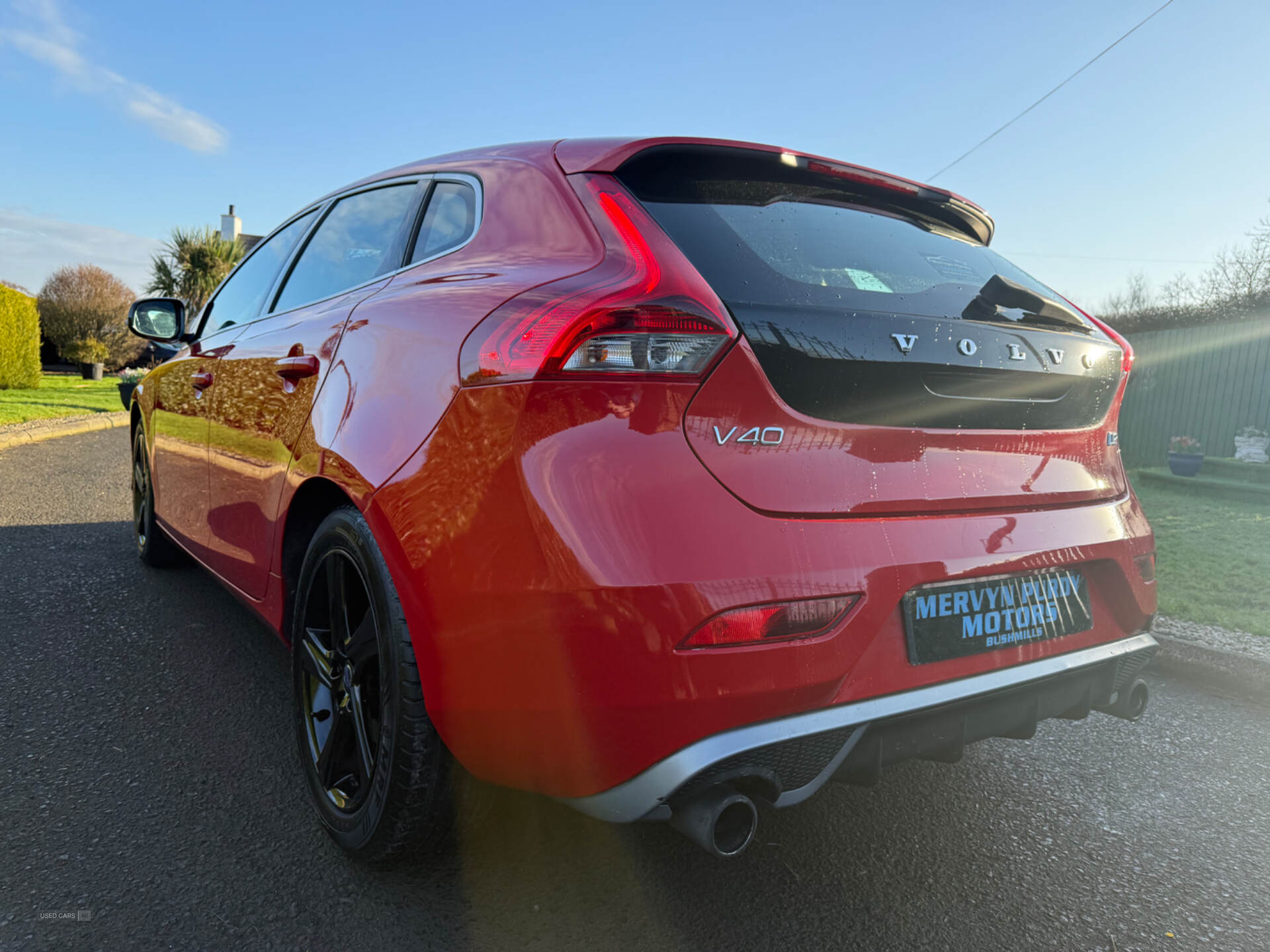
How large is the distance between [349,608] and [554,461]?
0.88 m

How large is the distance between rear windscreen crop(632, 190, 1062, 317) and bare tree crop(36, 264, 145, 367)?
27161 millimetres

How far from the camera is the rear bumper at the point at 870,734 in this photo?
57.9 inches

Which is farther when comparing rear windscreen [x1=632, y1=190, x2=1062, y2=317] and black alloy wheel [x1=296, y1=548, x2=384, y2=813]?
black alloy wheel [x1=296, y1=548, x2=384, y2=813]

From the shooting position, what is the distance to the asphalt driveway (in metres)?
1.82

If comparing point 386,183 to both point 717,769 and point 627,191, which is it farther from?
point 717,769

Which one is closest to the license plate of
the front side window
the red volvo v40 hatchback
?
the red volvo v40 hatchback

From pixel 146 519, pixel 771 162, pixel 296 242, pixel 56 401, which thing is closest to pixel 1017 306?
pixel 771 162

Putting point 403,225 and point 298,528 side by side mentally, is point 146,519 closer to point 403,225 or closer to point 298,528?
point 298,528

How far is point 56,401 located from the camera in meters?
14.4

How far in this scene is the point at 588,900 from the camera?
6.28ft

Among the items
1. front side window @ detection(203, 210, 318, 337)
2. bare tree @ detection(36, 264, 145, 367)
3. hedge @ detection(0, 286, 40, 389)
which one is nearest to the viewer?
front side window @ detection(203, 210, 318, 337)

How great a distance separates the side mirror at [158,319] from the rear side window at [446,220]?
2248 millimetres

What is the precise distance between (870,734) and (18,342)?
19313 millimetres

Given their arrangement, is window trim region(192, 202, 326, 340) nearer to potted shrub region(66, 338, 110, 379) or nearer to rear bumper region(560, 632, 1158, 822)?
rear bumper region(560, 632, 1158, 822)
